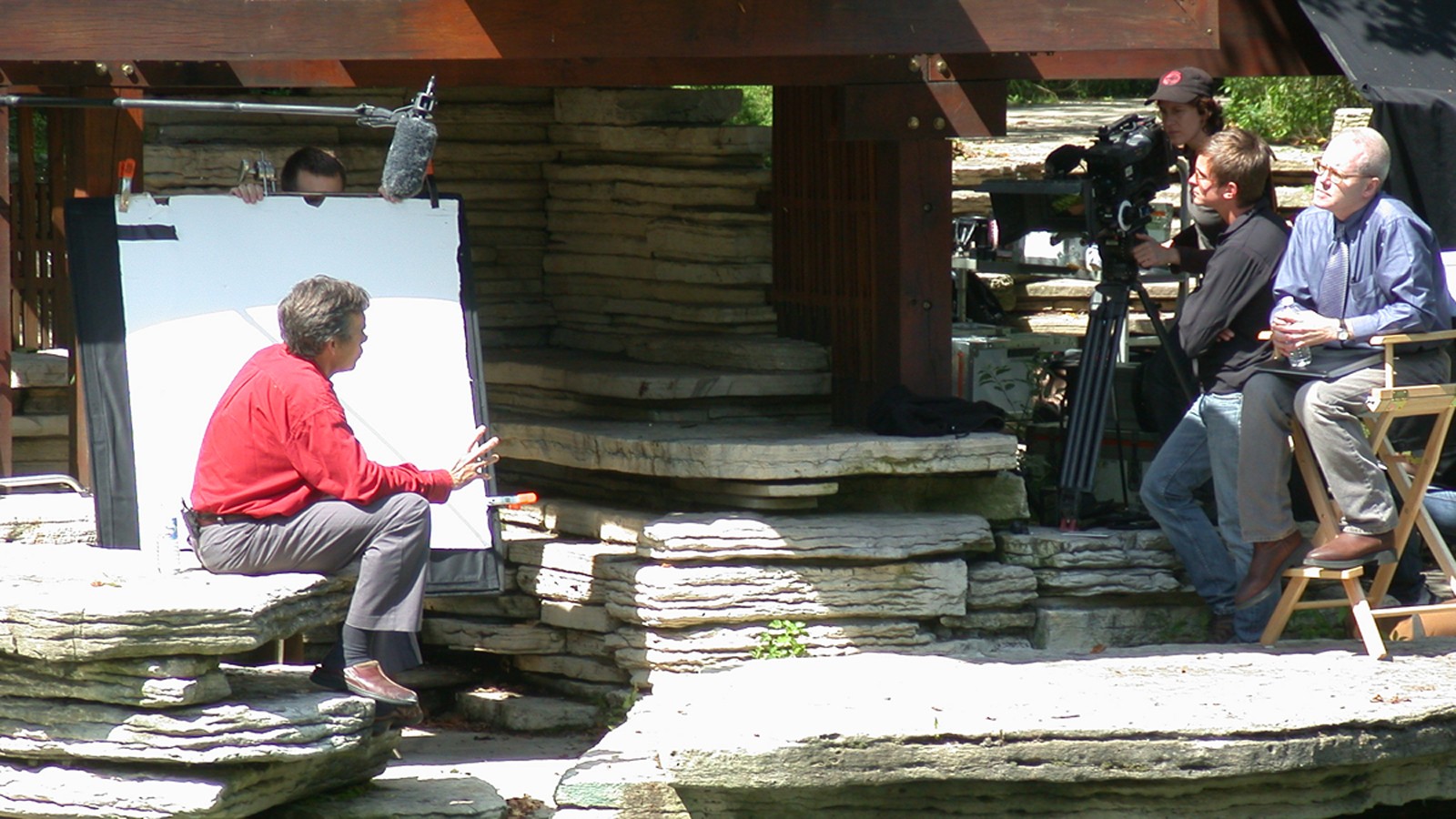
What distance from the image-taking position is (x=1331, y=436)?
223 inches

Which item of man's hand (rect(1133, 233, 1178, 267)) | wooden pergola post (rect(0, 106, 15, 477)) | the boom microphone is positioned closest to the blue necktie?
man's hand (rect(1133, 233, 1178, 267))

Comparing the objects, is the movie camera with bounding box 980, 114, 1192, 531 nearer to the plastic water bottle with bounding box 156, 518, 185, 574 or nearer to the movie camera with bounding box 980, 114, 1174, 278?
the movie camera with bounding box 980, 114, 1174, 278

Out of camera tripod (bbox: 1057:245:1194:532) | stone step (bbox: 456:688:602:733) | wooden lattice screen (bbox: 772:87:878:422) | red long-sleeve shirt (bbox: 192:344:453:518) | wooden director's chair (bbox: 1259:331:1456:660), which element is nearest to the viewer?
red long-sleeve shirt (bbox: 192:344:453:518)

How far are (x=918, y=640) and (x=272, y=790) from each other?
2480mm

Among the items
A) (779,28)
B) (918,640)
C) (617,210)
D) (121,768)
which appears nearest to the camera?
(121,768)

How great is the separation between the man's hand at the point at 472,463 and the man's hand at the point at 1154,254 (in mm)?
2437

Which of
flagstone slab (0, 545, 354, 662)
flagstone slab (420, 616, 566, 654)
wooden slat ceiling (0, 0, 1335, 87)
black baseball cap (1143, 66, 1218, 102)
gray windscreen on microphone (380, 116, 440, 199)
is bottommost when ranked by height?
flagstone slab (420, 616, 566, 654)

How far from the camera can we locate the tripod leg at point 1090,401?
6801mm

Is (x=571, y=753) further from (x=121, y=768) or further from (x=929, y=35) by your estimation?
(x=929, y=35)

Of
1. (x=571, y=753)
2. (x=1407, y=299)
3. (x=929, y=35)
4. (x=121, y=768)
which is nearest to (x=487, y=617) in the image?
(x=571, y=753)

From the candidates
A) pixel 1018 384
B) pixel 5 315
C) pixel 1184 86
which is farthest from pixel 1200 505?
pixel 5 315

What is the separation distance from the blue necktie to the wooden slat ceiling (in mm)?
1232

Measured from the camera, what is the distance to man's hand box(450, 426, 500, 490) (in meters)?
5.52

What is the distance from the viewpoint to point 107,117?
6504mm
